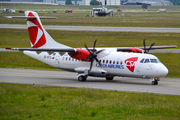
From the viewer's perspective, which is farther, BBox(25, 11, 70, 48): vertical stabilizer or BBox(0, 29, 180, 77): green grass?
BBox(0, 29, 180, 77): green grass

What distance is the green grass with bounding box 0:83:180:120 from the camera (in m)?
16.0

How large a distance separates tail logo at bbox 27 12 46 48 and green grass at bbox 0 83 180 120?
10.5 m

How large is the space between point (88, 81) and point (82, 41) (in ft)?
113

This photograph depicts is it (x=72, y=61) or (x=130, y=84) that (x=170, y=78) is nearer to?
(x=130, y=84)

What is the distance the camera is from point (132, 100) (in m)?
20.3

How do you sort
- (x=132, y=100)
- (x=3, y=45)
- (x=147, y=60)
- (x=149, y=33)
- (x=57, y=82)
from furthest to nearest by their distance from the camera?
1. (x=149, y=33)
2. (x=3, y=45)
3. (x=57, y=82)
4. (x=147, y=60)
5. (x=132, y=100)

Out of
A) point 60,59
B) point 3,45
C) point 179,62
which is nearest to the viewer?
point 60,59

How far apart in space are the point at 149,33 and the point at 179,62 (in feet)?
111

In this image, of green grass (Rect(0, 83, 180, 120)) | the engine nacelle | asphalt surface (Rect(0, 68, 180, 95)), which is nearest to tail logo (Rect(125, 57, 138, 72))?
asphalt surface (Rect(0, 68, 180, 95))

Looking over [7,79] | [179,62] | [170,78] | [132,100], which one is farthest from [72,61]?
[179,62]

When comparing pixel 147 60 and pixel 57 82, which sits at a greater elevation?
pixel 147 60

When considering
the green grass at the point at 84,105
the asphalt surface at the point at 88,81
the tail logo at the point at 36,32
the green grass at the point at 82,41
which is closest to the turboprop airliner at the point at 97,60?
the tail logo at the point at 36,32

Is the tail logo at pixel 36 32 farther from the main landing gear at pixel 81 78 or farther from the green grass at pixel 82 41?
the green grass at pixel 82 41

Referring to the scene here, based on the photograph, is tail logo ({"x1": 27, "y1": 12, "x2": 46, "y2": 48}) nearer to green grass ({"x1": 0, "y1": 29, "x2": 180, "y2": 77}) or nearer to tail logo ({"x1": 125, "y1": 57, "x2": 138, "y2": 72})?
green grass ({"x1": 0, "y1": 29, "x2": 180, "y2": 77})
